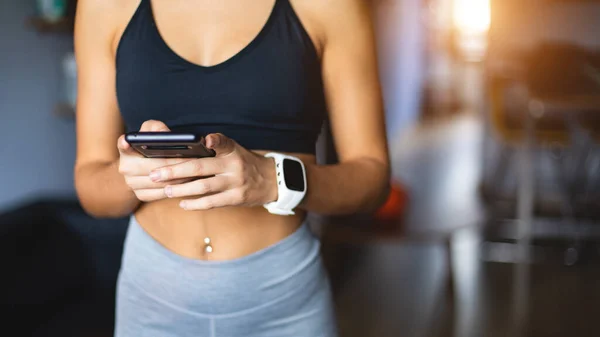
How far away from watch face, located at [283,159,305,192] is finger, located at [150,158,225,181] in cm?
11

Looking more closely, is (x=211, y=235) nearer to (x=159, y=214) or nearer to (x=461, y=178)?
(x=159, y=214)

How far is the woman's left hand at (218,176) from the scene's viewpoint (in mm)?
621

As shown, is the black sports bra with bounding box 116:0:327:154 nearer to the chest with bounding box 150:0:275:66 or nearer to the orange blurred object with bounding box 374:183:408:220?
the chest with bounding box 150:0:275:66

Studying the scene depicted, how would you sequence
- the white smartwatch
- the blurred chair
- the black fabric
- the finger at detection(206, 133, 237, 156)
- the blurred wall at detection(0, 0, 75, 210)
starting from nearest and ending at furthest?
the finger at detection(206, 133, 237, 156), the white smartwatch, the black fabric, the blurred wall at detection(0, 0, 75, 210), the blurred chair

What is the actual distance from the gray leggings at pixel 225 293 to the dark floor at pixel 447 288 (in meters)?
1.78

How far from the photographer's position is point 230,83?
30.6 inches

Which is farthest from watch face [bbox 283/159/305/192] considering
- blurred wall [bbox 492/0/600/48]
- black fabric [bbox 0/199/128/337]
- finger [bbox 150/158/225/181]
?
blurred wall [bbox 492/0/600/48]

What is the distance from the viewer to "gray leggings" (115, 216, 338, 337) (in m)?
0.79

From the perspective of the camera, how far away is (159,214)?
83cm

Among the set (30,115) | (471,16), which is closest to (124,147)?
(30,115)

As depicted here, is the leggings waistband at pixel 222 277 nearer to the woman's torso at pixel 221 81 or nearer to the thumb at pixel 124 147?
the woman's torso at pixel 221 81

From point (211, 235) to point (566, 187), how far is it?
11.5ft

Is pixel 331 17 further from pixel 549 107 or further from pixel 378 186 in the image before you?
pixel 549 107

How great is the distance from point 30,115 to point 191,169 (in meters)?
2.23
